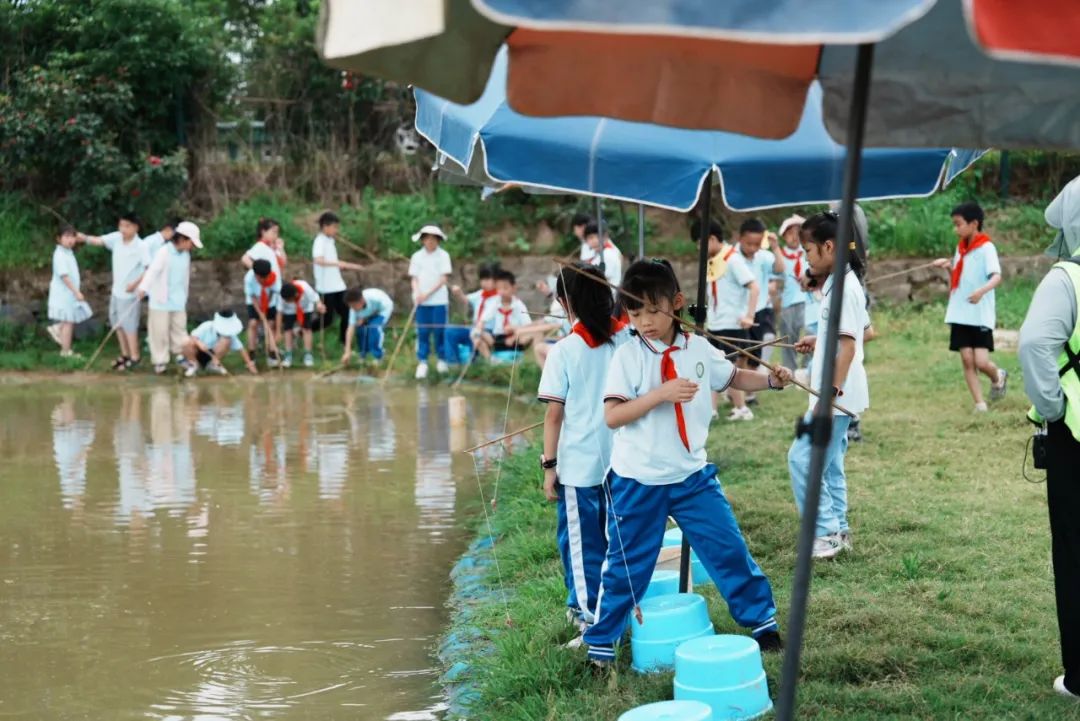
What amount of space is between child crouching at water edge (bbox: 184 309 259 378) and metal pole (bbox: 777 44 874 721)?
13.3 metres

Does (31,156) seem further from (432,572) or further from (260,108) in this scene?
(432,572)

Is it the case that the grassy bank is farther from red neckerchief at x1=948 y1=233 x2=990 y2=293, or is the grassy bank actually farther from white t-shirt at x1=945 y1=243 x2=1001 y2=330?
red neckerchief at x1=948 y1=233 x2=990 y2=293

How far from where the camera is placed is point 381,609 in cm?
666

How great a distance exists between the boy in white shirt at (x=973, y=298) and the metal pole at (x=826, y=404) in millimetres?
7315

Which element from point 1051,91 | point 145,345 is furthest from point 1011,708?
point 145,345

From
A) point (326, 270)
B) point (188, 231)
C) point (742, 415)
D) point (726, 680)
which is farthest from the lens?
point (326, 270)

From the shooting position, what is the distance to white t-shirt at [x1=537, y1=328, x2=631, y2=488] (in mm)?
5406

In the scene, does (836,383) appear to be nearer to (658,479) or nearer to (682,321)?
(682,321)

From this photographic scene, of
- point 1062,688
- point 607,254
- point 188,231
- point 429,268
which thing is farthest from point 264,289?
point 1062,688

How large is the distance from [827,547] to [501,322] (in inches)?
348

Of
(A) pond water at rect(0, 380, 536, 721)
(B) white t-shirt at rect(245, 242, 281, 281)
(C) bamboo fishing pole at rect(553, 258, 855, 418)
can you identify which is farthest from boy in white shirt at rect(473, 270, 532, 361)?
(C) bamboo fishing pole at rect(553, 258, 855, 418)

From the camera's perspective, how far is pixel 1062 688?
4.60m

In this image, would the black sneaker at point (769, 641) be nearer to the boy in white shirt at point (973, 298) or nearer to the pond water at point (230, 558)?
the pond water at point (230, 558)

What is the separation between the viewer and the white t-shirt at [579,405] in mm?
5406
